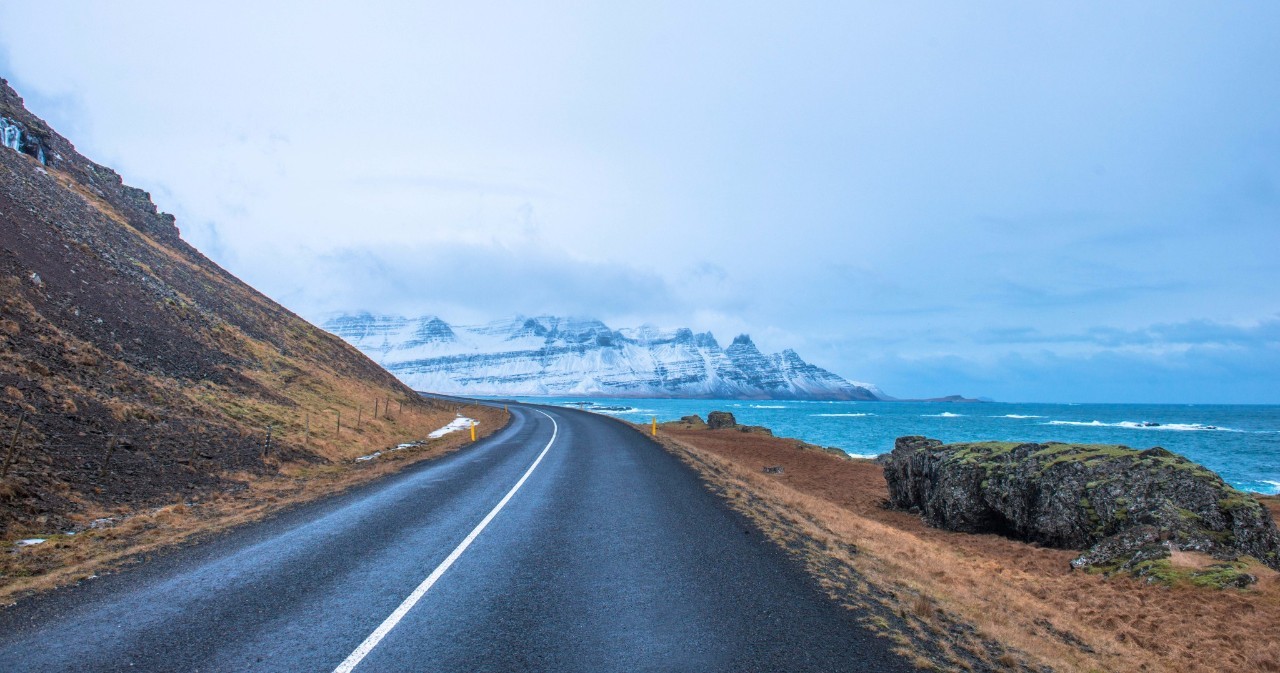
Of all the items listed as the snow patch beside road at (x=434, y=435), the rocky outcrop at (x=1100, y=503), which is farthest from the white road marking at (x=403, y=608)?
the snow patch beside road at (x=434, y=435)

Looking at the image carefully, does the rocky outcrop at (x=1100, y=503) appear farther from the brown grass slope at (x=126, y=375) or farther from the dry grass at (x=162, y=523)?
the brown grass slope at (x=126, y=375)

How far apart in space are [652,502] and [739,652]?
8.19 m

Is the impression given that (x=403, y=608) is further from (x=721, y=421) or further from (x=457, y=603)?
(x=721, y=421)

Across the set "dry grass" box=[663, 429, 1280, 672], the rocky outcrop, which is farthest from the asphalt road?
the rocky outcrop

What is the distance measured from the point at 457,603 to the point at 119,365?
2040 centimetres

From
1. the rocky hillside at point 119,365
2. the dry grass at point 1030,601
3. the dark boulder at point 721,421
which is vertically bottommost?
the dry grass at point 1030,601

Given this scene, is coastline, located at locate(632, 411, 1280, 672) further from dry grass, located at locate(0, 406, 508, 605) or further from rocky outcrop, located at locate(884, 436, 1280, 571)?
dry grass, located at locate(0, 406, 508, 605)

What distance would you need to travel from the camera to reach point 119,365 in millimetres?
20094

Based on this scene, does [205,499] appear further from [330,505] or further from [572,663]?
[572,663]

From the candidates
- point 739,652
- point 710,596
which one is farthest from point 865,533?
point 739,652

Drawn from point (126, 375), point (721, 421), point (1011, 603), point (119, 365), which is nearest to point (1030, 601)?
point (1011, 603)

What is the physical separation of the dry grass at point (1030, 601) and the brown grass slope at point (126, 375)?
11.5 metres

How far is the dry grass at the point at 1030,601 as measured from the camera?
687 cm

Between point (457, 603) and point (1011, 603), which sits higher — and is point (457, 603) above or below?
above
